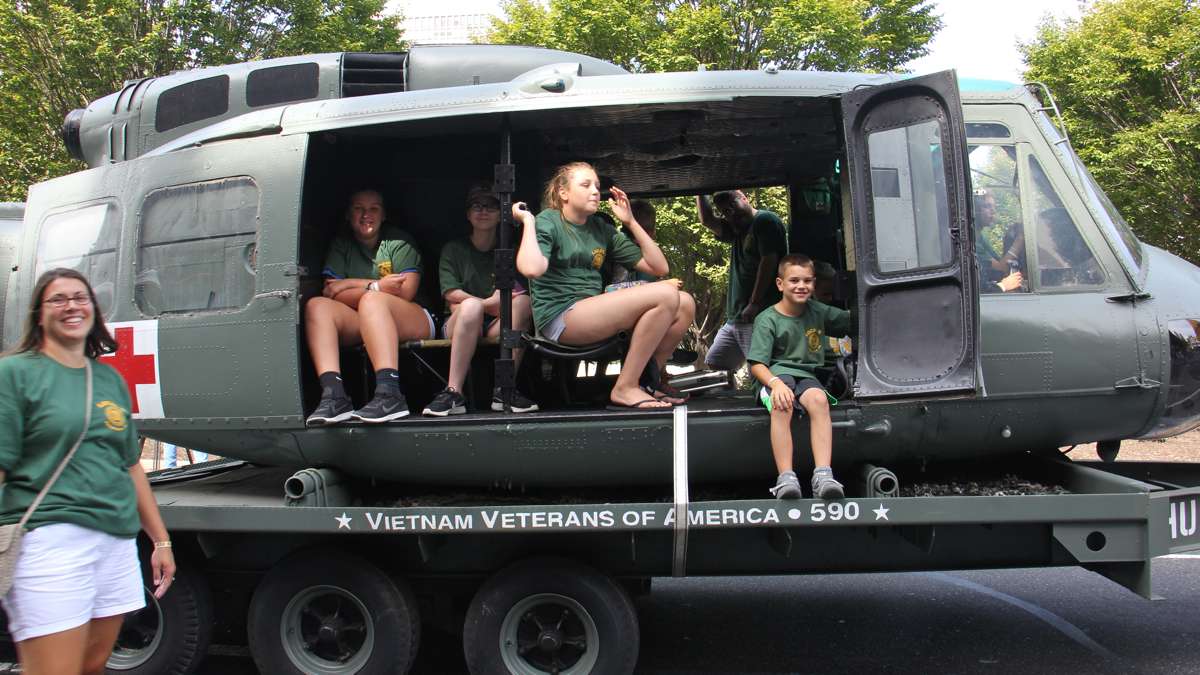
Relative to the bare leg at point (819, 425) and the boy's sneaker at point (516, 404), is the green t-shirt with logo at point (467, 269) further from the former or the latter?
the bare leg at point (819, 425)

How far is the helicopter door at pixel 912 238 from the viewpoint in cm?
400

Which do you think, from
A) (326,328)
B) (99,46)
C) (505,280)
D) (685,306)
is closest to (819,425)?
(685,306)

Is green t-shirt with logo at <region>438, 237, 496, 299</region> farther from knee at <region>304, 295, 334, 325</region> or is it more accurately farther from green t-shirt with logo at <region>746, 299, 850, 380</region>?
green t-shirt with logo at <region>746, 299, 850, 380</region>

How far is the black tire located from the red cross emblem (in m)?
0.99

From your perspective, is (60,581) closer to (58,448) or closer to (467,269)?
(58,448)

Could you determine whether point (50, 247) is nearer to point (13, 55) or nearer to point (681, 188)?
point (681, 188)

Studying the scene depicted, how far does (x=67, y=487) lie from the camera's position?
9.93ft

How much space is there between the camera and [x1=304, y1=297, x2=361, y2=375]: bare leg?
4.55 m

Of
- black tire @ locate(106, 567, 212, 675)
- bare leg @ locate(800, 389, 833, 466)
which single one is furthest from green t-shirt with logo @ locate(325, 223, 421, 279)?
bare leg @ locate(800, 389, 833, 466)

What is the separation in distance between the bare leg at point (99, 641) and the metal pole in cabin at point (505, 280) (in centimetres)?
191

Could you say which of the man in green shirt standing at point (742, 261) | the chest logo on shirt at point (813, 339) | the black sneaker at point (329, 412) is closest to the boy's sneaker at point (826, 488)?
the chest logo on shirt at point (813, 339)

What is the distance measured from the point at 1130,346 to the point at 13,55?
16.3 meters

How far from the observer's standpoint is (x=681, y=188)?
6660mm

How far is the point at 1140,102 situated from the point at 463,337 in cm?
1548
